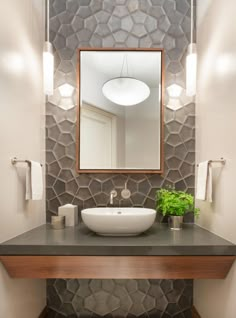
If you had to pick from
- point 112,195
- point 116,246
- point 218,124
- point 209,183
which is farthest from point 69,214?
point 218,124

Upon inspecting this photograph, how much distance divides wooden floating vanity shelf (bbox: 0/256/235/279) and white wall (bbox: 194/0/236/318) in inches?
6.6

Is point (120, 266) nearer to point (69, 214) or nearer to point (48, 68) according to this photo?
point (69, 214)

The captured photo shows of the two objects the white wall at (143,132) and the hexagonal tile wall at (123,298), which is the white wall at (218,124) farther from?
the white wall at (143,132)

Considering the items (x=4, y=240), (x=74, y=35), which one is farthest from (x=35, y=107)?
(x=4, y=240)

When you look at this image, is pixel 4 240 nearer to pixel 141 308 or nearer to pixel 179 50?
pixel 141 308

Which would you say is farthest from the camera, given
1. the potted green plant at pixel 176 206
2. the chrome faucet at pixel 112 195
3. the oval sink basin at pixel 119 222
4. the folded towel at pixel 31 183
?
the chrome faucet at pixel 112 195

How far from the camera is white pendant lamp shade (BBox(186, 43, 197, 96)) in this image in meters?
1.99

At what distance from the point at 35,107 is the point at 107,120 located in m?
0.57

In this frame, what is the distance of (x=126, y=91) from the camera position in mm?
2227

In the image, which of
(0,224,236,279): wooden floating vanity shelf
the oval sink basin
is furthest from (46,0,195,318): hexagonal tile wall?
(0,224,236,279): wooden floating vanity shelf

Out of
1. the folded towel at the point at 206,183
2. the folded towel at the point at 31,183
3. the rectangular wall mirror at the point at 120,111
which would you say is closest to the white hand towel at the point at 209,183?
the folded towel at the point at 206,183

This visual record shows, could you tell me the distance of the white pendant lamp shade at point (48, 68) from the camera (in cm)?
200

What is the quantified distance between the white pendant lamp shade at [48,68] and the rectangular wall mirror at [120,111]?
0.87ft

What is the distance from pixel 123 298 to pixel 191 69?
187 centimetres
